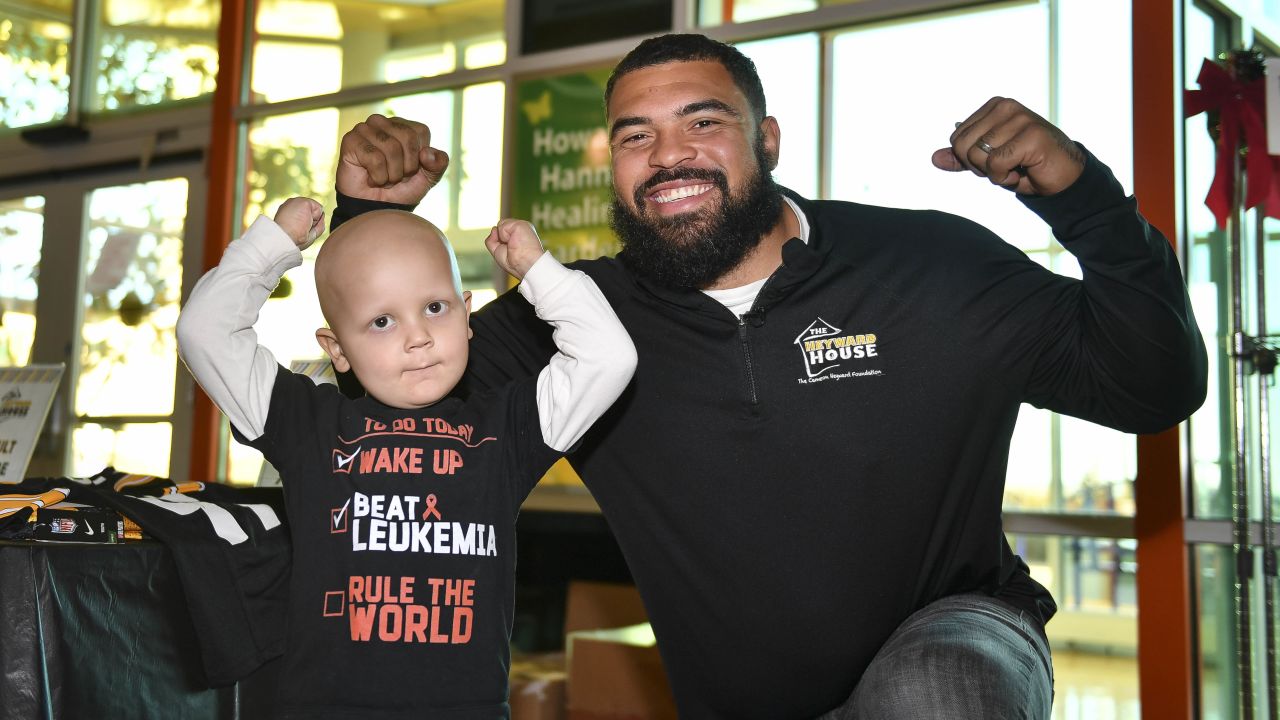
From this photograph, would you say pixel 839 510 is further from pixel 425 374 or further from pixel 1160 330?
pixel 425 374

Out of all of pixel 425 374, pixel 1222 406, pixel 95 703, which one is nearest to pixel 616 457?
pixel 425 374

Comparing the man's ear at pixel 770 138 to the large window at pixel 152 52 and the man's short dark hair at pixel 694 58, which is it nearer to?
A: the man's short dark hair at pixel 694 58

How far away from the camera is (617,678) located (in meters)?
3.62

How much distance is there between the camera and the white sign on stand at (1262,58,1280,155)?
2750 mm

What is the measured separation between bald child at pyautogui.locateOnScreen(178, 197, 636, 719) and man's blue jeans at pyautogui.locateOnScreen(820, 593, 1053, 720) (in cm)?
56

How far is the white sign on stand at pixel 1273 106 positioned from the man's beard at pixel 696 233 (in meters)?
1.46

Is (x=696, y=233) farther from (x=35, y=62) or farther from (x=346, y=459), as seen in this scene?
(x=35, y=62)

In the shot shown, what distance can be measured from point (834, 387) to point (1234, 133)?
170 cm

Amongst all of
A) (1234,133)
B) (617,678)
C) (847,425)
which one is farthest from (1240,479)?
(617,678)

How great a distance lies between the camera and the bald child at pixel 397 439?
1.51m

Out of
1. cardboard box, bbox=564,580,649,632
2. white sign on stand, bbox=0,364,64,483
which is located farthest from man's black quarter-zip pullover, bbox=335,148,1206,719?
cardboard box, bbox=564,580,649,632

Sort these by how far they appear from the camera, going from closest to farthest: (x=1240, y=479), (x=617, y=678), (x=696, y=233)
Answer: (x=696, y=233)
(x=1240, y=479)
(x=617, y=678)

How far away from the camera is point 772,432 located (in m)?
1.85

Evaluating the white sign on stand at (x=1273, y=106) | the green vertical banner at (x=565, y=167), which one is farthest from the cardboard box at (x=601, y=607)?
the white sign on stand at (x=1273, y=106)
